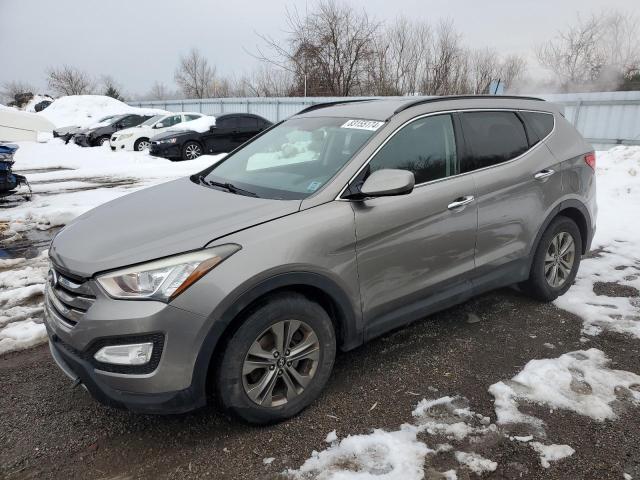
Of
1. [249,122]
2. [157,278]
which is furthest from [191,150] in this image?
[157,278]

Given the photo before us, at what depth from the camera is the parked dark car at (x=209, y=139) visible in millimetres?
15156

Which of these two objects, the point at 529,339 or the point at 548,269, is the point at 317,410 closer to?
the point at 529,339

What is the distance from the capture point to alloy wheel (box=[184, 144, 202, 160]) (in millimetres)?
15422

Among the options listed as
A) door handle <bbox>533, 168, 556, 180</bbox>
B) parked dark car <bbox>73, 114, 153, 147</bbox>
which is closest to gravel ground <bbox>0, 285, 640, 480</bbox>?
door handle <bbox>533, 168, 556, 180</bbox>

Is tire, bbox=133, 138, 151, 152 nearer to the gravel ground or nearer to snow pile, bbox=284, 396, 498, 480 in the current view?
the gravel ground

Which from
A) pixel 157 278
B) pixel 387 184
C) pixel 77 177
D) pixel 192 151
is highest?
pixel 387 184

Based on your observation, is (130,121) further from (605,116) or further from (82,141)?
(605,116)

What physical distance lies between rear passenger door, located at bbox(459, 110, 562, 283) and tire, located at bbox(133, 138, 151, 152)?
16210 millimetres

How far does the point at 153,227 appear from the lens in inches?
105

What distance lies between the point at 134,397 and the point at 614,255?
5.37m

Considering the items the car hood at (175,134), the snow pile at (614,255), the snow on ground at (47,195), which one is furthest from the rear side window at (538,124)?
the car hood at (175,134)

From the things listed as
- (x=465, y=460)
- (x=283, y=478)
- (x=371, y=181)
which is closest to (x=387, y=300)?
(x=371, y=181)

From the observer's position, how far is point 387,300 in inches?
121

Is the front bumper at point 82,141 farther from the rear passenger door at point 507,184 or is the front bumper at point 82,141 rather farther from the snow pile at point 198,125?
the rear passenger door at point 507,184
